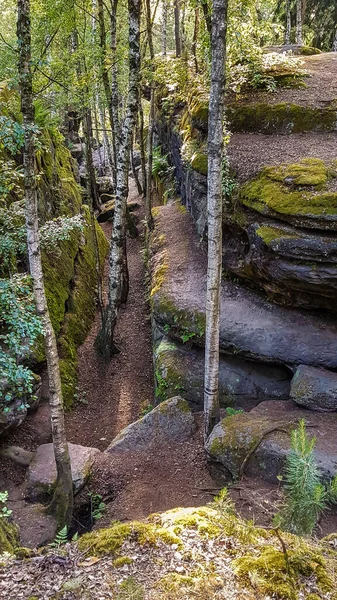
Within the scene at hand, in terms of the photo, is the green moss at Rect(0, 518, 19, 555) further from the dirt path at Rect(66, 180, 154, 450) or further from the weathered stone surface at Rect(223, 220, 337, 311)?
the weathered stone surface at Rect(223, 220, 337, 311)

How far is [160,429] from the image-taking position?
27.7ft

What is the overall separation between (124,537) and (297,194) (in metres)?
7.05

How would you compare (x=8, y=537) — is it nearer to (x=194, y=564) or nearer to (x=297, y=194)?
(x=194, y=564)

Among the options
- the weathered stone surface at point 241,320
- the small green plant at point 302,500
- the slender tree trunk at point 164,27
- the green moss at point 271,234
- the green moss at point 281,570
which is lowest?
the weathered stone surface at point 241,320

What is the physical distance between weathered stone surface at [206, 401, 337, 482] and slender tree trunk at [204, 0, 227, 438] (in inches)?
19.4

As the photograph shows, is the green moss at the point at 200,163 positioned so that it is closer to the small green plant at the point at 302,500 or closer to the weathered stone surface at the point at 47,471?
the weathered stone surface at the point at 47,471

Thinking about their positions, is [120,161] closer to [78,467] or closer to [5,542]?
[78,467]

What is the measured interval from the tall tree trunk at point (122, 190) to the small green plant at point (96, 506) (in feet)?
17.0

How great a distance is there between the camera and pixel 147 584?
2.34 m

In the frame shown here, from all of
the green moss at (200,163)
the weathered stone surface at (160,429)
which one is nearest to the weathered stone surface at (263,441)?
the weathered stone surface at (160,429)

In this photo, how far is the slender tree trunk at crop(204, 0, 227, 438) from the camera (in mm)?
5918

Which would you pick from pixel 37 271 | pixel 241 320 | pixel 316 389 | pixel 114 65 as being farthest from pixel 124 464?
pixel 114 65

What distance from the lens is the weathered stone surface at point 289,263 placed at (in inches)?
295

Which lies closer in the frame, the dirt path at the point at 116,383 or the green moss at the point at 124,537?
the green moss at the point at 124,537
